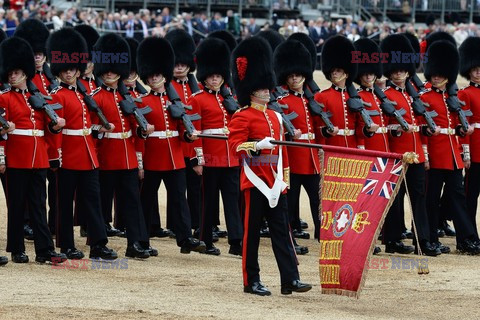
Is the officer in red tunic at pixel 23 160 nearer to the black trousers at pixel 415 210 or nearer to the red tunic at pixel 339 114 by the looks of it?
the red tunic at pixel 339 114

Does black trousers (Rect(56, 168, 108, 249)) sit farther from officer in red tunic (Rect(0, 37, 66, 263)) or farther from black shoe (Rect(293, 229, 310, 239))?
black shoe (Rect(293, 229, 310, 239))

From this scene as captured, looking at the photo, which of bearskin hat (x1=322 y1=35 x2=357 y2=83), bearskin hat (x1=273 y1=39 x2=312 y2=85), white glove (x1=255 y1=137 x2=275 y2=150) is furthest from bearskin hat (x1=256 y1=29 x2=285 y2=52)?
white glove (x1=255 y1=137 x2=275 y2=150)

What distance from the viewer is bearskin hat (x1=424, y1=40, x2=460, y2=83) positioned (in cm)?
953

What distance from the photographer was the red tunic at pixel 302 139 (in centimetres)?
907

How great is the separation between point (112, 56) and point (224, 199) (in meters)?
1.24

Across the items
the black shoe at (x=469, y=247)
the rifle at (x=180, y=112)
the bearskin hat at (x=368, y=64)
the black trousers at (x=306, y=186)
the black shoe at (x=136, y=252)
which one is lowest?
the black shoe at (x=469, y=247)

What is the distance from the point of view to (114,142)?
832cm

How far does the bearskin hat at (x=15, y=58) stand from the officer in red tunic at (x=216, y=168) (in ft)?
4.08

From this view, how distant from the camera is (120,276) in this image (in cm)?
761

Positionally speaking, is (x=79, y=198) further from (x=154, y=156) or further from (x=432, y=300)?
(x=432, y=300)

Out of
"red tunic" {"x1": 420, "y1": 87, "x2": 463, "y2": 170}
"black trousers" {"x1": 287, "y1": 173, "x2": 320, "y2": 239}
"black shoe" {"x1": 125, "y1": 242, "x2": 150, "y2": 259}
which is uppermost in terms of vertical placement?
"red tunic" {"x1": 420, "y1": 87, "x2": 463, "y2": 170}

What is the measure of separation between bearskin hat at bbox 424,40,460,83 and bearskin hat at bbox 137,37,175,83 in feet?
6.62

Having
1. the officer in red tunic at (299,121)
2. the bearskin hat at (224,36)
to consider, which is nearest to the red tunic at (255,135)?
the officer in red tunic at (299,121)

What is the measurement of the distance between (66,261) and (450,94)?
3194 mm
